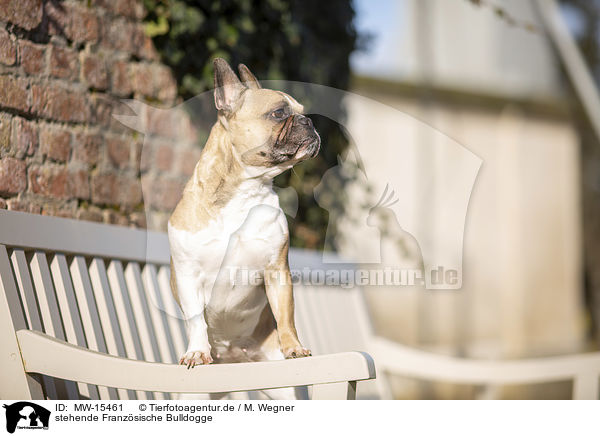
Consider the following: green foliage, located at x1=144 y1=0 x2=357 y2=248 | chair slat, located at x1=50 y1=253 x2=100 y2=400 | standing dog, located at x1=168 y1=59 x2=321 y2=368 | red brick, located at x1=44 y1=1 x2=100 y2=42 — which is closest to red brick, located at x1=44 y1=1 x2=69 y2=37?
red brick, located at x1=44 y1=1 x2=100 y2=42

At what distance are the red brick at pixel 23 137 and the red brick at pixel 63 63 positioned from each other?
0.12 metres

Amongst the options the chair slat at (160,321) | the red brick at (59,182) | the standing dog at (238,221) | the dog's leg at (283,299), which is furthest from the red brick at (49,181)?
the dog's leg at (283,299)

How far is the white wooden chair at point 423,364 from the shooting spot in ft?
5.34

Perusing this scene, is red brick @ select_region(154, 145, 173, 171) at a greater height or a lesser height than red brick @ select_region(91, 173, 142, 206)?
greater

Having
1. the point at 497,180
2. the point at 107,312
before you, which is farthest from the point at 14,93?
the point at 497,180

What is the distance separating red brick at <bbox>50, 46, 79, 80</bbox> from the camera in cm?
123

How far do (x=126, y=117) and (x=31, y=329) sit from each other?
0.39 metres

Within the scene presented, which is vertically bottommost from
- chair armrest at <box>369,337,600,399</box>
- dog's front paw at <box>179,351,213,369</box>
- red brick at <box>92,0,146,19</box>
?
chair armrest at <box>369,337,600,399</box>

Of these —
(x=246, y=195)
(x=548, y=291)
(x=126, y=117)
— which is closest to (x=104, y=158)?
(x=126, y=117)

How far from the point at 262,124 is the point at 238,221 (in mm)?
122

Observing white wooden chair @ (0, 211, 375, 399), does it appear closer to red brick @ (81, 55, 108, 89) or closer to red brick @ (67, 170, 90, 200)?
red brick @ (67, 170, 90, 200)
